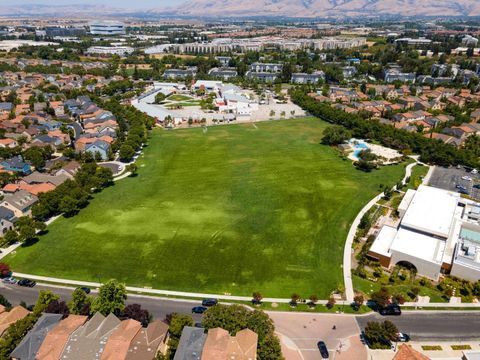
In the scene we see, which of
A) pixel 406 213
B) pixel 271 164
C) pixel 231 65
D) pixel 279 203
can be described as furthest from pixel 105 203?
pixel 231 65

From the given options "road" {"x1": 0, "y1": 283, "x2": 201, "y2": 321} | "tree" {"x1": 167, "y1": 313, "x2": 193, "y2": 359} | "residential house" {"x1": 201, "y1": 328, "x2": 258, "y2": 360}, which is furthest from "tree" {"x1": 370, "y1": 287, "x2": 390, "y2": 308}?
"tree" {"x1": 167, "y1": 313, "x2": 193, "y2": 359}

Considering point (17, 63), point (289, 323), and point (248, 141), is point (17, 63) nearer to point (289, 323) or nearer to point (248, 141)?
point (248, 141)

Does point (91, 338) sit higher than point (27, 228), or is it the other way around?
point (27, 228)

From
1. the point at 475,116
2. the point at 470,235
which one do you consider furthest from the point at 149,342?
the point at 475,116

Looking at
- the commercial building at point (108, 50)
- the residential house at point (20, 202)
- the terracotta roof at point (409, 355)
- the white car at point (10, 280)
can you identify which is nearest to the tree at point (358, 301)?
the terracotta roof at point (409, 355)

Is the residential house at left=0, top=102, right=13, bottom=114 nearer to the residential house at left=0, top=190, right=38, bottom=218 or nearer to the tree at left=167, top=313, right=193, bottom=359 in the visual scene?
the residential house at left=0, top=190, right=38, bottom=218

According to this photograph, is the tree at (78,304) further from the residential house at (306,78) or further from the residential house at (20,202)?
the residential house at (306,78)

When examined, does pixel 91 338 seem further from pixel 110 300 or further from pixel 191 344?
pixel 191 344
